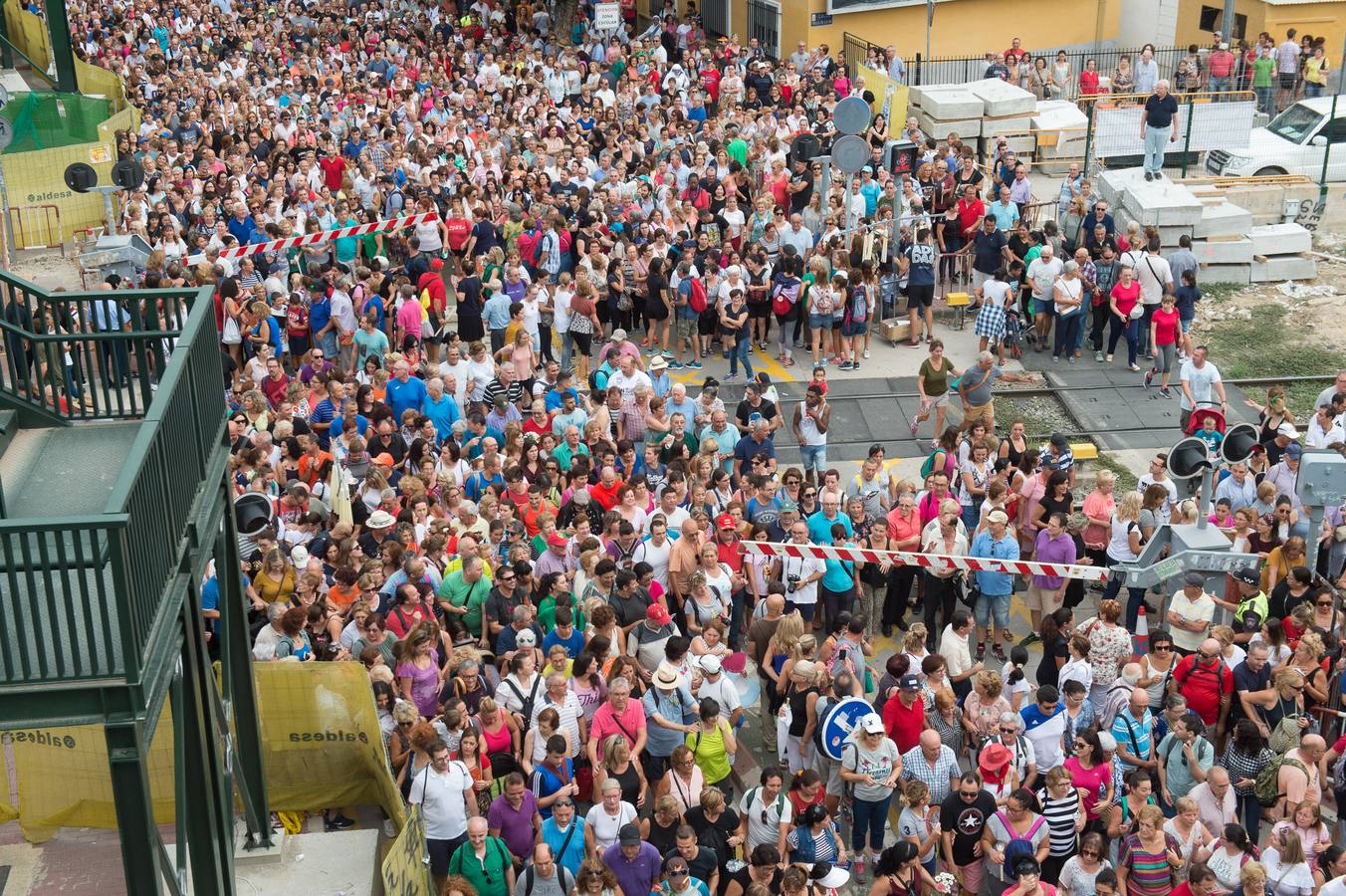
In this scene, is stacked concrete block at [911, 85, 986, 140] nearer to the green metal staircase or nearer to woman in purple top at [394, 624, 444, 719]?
woman in purple top at [394, 624, 444, 719]

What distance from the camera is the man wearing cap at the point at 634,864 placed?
9.38 meters

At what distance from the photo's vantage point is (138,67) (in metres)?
31.1

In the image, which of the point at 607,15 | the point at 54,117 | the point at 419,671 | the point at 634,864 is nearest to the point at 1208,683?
the point at 634,864

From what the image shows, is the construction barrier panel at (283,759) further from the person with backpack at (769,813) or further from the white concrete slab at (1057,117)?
the white concrete slab at (1057,117)

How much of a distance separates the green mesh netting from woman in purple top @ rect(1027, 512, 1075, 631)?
22964 mm

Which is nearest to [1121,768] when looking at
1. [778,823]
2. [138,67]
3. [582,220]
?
[778,823]

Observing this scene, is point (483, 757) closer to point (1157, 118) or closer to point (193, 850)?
point (193, 850)

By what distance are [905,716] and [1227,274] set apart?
43.6ft

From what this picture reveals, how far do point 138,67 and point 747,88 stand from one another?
12.2 meters

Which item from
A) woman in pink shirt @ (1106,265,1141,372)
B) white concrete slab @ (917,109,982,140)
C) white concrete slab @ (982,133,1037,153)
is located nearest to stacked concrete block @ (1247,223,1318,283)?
woman in pink shirt @ (1106,265,1141,372)

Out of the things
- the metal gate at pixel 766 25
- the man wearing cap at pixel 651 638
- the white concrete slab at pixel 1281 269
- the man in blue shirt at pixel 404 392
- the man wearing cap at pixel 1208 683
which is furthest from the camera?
the metal gate at pixel 766 25

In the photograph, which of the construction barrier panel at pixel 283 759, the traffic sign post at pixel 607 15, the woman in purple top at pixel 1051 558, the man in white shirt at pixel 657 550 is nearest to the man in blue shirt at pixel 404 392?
the man in white shirt at pixel 657 550

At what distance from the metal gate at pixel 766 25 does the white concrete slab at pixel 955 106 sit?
21.3 feet

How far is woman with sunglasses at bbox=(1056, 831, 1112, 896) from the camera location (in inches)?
371
